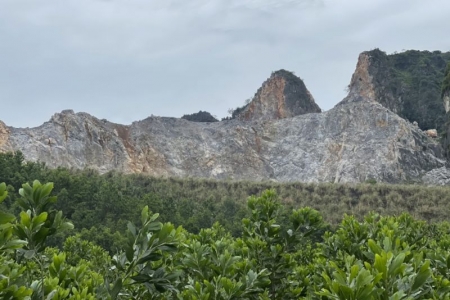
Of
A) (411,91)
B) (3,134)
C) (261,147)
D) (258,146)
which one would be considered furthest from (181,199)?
(411,91)

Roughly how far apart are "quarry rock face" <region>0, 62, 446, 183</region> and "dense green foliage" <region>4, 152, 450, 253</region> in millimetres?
6778

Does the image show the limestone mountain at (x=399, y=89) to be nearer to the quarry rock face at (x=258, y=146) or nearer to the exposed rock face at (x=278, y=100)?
the exposed rock face at (x=278, y=100)

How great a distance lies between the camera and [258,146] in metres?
50.2

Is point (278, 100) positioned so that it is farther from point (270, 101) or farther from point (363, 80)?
point (363, 80)

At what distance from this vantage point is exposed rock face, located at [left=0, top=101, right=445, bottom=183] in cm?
4334

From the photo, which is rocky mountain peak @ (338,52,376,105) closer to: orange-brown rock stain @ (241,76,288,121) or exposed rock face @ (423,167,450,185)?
orange-brown rock stain @ (241,76,288,121)

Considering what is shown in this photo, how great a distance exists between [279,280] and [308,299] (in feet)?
2.77

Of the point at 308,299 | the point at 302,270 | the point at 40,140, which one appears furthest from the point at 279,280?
the point at 40,140

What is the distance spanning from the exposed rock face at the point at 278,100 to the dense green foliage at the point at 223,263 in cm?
5482

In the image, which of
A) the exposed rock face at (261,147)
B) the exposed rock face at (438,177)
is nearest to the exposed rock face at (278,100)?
the exposed rock face at (261,147)

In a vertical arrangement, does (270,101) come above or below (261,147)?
above

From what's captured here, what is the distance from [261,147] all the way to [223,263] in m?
47.2

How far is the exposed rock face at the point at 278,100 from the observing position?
60.0 metres

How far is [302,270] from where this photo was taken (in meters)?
4.44
